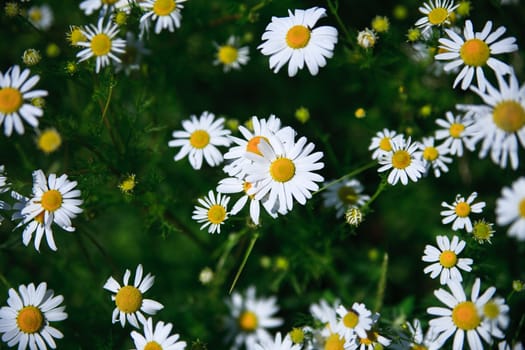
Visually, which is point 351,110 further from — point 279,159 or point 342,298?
point 279,159

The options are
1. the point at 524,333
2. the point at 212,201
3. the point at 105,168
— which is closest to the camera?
the point at 212,201

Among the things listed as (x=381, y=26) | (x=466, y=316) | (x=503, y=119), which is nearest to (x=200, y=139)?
(x=381, y=26)

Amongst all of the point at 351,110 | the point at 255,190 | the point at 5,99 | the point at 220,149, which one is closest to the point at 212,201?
the point at 255,190

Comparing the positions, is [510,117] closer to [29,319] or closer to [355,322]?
[355,322]

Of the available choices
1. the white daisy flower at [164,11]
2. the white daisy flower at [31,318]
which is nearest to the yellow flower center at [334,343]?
the white daisy flower at [31,318]

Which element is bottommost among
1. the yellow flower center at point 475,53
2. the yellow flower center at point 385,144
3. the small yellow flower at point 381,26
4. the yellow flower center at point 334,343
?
the yellow flower center at point 334,343

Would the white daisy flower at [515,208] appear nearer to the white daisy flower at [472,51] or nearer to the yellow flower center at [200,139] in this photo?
the white daisy flower at [472,51]
